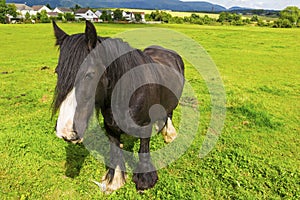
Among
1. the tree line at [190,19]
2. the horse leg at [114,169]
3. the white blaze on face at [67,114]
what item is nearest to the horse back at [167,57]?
→ the horse leg at [114,169]

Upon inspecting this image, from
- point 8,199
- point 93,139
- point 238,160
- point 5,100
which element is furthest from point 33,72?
point 238,160

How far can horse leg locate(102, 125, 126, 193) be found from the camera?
316 cm

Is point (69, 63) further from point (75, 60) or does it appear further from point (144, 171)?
point (144, 171)

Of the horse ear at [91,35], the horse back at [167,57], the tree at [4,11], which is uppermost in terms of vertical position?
the tree at [4,11]

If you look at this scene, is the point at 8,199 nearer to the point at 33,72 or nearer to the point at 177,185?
the point at 177,185

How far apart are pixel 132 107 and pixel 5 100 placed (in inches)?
194

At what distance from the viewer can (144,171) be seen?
330 centimetres

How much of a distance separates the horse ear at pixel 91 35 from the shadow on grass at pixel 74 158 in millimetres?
2171

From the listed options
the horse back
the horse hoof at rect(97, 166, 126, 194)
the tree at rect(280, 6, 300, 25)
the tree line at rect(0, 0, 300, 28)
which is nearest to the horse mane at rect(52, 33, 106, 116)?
the horse hoof at rect(97, 166, 126, 194)

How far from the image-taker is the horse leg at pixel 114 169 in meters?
3.16

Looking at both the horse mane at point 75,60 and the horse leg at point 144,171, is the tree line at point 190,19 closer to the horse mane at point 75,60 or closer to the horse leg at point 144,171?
the horse leg at point 144,171

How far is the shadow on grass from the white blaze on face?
169 cm

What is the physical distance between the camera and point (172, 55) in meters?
4.40

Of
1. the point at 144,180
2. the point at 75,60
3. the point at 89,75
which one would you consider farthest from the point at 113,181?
the point at 75,60
